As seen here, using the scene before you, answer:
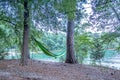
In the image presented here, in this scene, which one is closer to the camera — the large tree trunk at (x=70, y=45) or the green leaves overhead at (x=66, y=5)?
the green leaves overhead at (x=66, y=5)

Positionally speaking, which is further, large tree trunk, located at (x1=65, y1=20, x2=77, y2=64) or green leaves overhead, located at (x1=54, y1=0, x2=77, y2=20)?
large tree trunk, located at (x1=65, y1=20, x2=77, y2=64)

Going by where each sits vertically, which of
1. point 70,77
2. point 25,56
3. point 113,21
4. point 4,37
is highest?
point 113,21

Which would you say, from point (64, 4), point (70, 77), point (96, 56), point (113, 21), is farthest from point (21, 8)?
point (96, 56)

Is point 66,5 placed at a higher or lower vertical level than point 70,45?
higher

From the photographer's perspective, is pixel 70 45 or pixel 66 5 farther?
pixel 70 45

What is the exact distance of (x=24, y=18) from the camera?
213 inches

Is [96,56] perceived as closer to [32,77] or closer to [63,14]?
[63,14]

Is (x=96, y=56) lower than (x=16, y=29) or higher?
lower

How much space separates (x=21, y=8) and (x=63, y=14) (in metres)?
1.13

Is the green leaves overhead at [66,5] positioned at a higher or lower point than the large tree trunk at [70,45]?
higher

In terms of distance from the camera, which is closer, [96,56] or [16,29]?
[16,29]

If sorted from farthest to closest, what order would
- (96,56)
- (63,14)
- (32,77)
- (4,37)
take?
(96,56) < (4,37) < (63,14) < (32,77)

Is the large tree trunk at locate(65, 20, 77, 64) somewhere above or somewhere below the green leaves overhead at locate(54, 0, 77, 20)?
below

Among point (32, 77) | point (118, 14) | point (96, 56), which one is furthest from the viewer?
point (96, 56)
